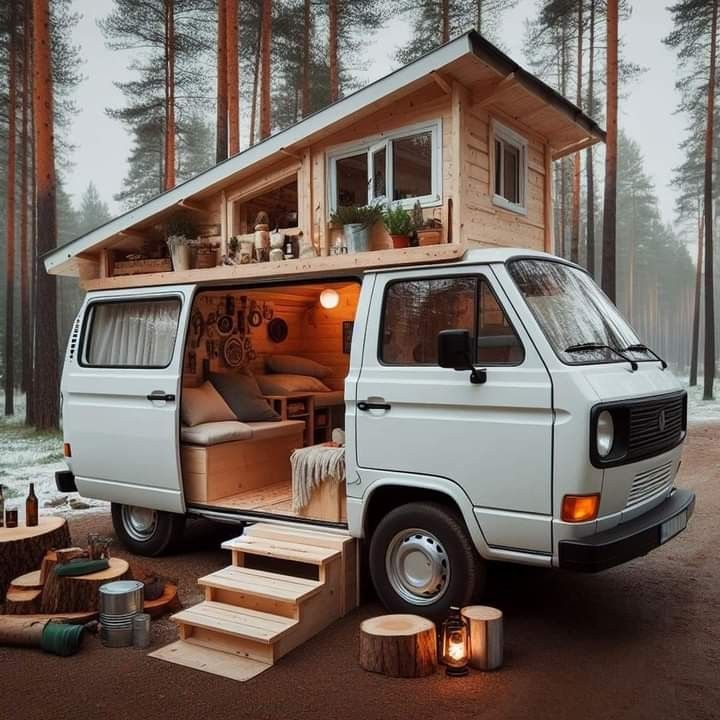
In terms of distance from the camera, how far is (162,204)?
6.55m

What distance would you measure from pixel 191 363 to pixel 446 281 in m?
3.46

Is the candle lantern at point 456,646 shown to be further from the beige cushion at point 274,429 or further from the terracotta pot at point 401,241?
the beige cushion at point 274,429

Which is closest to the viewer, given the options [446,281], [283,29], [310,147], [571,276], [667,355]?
[446,281]

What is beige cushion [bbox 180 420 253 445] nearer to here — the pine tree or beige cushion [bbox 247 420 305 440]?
beige cushion [bbox 247 420 305 440]

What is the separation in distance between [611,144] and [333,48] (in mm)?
6866

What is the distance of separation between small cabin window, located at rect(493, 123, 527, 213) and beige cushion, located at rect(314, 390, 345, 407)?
3200 millimetres

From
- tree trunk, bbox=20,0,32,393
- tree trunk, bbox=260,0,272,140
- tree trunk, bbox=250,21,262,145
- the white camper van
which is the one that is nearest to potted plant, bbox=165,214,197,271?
the white camper van

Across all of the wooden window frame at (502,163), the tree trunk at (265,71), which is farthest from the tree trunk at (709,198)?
the wooden window frame at (502,163)

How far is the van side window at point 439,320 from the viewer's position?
4.32 meters

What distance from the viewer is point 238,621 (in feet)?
Result: 14.5

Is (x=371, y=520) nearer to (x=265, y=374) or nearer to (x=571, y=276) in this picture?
(x=571, y=276)

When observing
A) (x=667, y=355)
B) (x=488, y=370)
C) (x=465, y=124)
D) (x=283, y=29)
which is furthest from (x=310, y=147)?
(x=667, y=355)

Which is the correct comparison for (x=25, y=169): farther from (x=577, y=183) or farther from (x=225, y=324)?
(x=577, y=183)

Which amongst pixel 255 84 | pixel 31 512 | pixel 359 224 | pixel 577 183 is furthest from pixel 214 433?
pixel 577 183
